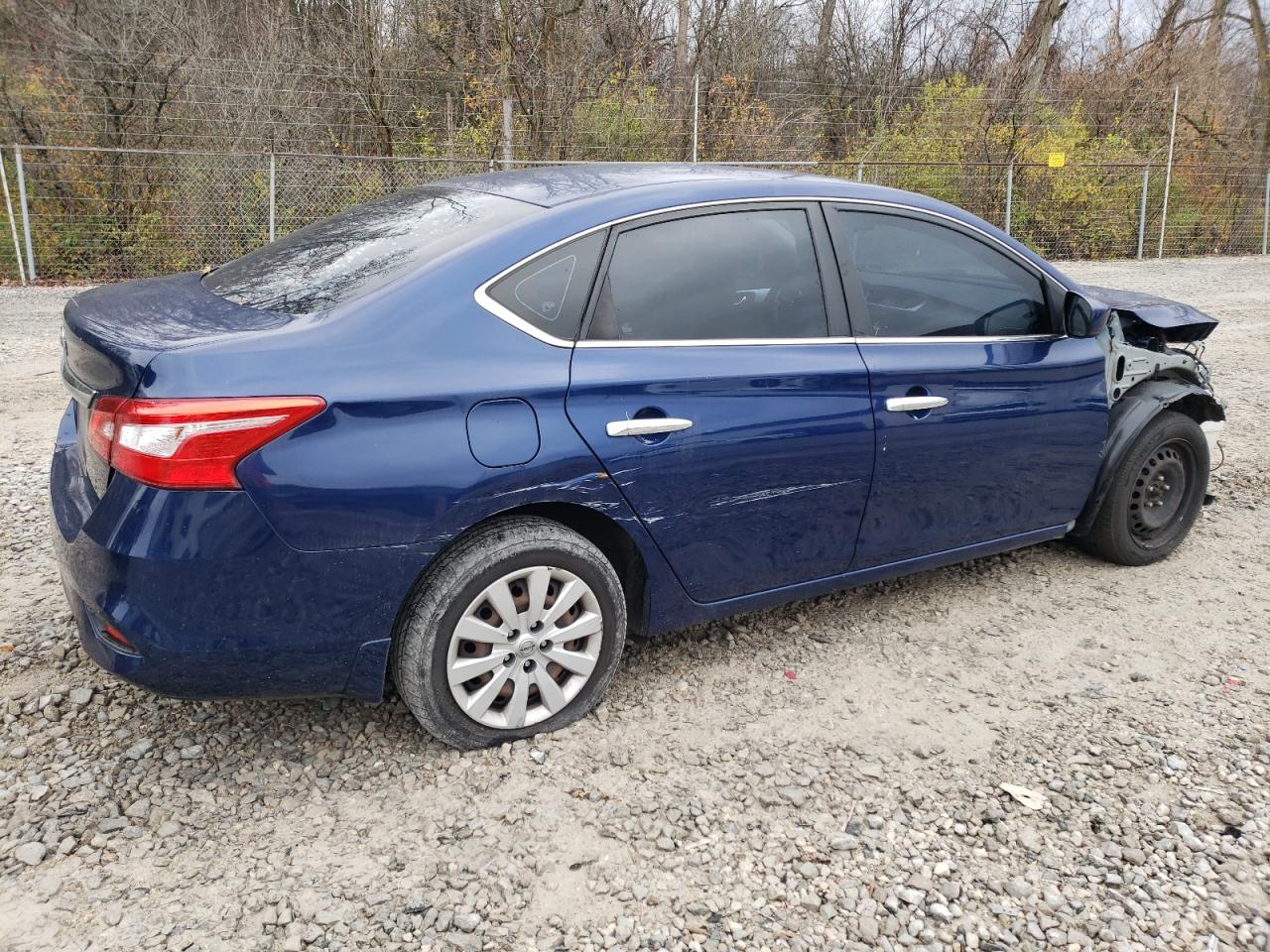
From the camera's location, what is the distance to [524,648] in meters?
3.05

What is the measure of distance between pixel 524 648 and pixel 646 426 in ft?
2.44

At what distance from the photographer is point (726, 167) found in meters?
3.80

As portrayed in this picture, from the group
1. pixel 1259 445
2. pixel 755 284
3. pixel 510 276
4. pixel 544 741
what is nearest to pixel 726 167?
pixel 755 284

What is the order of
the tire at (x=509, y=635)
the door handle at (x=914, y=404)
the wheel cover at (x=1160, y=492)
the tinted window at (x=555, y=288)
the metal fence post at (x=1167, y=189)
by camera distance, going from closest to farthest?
the tire at (x=509, y=635), the tinted window at (x=555, y=288), the door handle at (x=914, y=404), the wheel cover at (x=1160, y=492), the metal fence post at (x=1167, y=189)

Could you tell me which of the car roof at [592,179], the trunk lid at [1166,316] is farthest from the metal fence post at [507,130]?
the car roof at [592,179]

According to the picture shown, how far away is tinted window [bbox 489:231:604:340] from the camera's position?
3.00 meters

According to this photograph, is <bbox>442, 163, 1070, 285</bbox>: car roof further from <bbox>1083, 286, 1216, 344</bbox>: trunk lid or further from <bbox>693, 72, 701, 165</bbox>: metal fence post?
<bbox>693, 72, 701, 165</bbox>: metal fence post

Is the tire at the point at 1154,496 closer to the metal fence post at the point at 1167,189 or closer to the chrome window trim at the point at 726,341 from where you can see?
the chrome window trim at the point at 726,341

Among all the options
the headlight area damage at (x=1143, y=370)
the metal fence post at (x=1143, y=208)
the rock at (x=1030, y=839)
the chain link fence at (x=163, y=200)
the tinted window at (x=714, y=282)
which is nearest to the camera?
the rock at (x=1030, y=839)

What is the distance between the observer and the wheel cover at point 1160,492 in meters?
4.55

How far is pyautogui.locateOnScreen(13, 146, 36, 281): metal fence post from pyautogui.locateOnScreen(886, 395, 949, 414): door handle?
508 inches

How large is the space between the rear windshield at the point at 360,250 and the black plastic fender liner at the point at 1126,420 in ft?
8.85

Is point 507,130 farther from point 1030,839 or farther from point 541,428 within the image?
point 1030,839

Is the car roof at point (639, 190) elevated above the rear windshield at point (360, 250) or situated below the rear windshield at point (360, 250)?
above
